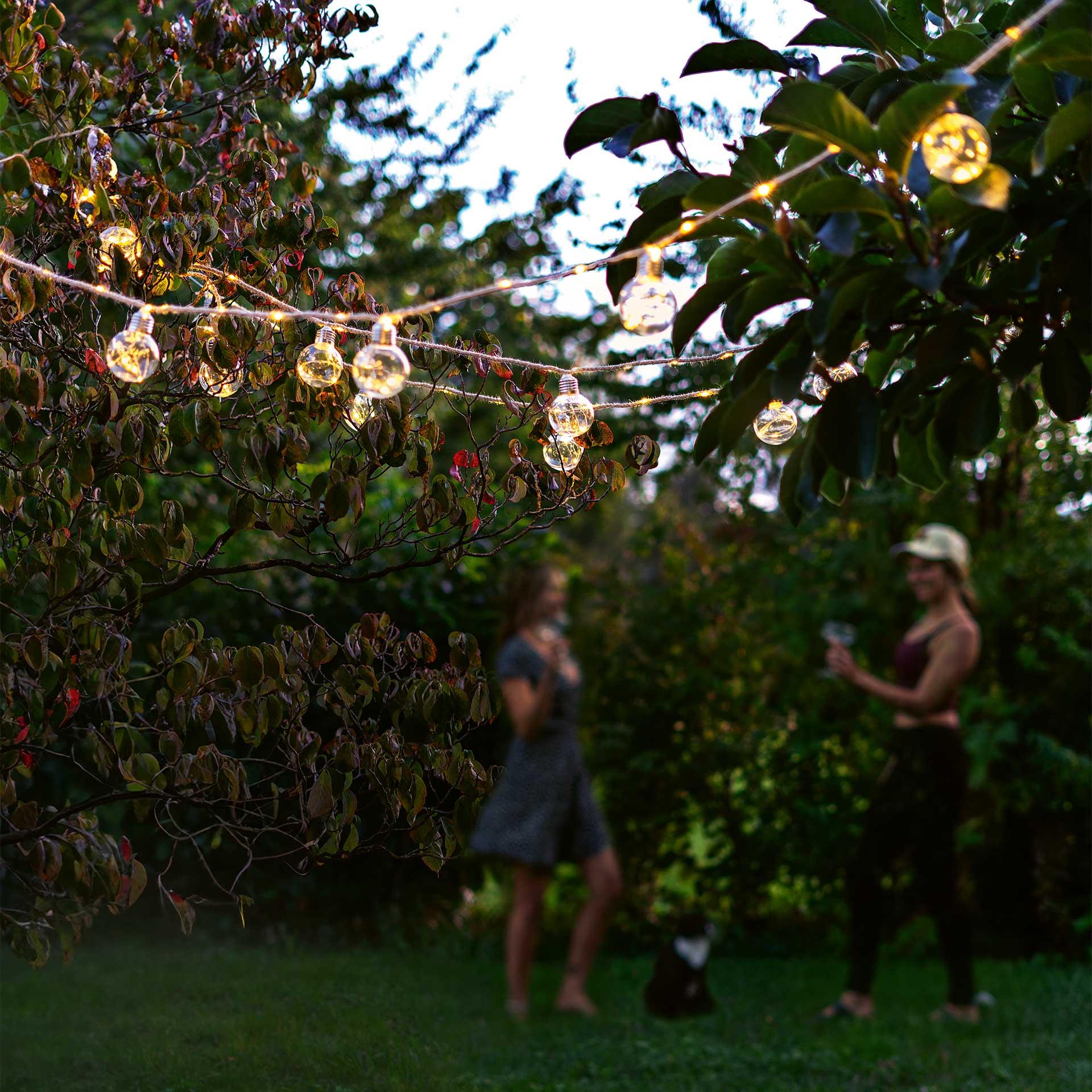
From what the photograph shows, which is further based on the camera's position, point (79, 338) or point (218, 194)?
point (218, 194)

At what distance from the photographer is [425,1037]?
2.54 metres

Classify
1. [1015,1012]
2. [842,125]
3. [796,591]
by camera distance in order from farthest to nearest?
[796,591] < [1015,1012] < [842,125]

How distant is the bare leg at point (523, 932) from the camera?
3.47 meters

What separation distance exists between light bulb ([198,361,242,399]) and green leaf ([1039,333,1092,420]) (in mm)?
1280

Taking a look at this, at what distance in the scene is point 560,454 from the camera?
2035 mm

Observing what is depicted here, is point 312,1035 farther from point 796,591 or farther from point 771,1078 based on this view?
point 796,591

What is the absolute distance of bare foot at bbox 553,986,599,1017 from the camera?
3.63 m

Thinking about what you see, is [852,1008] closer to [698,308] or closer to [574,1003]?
[574,1003]

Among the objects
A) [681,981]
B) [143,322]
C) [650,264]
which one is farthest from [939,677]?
[143,322]

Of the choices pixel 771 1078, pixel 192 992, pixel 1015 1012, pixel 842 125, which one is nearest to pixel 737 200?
pixel 842 125

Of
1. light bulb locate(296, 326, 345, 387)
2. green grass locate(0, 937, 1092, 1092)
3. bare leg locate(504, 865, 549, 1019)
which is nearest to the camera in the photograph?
light bulb locate(296, 326, 345, 387)

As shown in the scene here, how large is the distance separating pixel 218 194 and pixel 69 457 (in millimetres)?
617

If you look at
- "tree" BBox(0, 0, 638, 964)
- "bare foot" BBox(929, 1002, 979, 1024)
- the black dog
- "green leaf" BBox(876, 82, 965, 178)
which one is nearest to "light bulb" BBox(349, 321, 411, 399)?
"tree" BBox(0, 0, 638, 964)

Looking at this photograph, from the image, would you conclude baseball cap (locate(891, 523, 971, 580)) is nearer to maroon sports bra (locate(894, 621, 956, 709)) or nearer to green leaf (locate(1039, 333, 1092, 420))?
maroon sports bra (locate(894, 621, 956, 709))
